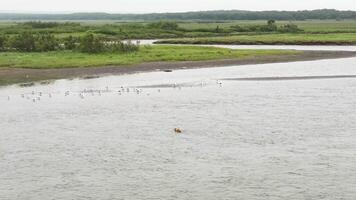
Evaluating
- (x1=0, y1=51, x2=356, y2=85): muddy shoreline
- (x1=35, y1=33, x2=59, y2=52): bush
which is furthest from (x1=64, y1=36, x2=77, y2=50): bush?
(x1=0, y1=51, x2=356, y2=85): muddy shoreline

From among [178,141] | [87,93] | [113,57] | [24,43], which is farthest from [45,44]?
[178,141]

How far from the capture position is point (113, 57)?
55094 millimetres

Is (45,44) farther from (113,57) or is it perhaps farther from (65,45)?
(113,57)

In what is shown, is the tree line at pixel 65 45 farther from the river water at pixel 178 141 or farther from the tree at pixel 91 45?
the river water at pixel 178 141

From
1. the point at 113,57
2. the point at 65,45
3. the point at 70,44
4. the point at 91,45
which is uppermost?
the point at 91,45

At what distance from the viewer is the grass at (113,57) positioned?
50125 millimetres

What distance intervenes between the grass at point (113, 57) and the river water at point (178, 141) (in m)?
10.3

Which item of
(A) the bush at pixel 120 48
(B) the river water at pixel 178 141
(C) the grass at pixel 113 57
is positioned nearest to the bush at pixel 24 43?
(C) the grass at pixel 113 57

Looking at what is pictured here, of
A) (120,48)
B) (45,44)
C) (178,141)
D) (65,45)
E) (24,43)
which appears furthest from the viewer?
(65,45)

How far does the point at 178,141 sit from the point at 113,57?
108 feet

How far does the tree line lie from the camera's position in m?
58.5

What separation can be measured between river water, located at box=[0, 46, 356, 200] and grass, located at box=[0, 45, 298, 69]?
10.3m

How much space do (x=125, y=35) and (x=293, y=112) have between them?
7072 centimetres

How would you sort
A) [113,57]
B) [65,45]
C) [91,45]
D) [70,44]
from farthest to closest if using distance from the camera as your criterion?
[65,45] → [70,44] → [91,45] → [113,57]
